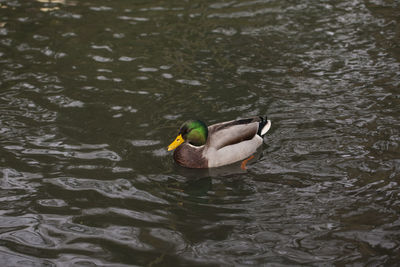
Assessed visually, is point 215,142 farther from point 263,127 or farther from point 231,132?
point 263,127

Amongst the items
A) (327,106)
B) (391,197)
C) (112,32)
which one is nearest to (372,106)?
(327,106)

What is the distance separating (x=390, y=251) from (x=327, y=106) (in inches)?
148

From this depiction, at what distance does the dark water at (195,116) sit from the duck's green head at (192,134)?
38 centimetres

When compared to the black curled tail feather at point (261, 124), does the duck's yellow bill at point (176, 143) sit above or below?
above

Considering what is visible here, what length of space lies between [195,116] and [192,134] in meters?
1.19

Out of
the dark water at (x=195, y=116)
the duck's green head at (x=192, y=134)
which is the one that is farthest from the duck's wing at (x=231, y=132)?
the dark water at (x=195, y=116)

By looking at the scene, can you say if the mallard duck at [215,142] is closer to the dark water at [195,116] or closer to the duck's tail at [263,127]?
the duck's tail at [263,127]

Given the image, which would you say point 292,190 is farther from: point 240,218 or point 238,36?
point 238,36

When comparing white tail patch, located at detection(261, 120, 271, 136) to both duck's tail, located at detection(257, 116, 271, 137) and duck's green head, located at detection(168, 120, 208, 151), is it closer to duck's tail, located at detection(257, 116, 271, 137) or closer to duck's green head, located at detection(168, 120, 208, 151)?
duck's tail, located at detection(257, 116, 271, 137)

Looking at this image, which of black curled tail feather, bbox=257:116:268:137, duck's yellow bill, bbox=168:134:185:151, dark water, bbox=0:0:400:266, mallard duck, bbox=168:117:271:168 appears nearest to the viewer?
dark water, bbox=0:0:400:266

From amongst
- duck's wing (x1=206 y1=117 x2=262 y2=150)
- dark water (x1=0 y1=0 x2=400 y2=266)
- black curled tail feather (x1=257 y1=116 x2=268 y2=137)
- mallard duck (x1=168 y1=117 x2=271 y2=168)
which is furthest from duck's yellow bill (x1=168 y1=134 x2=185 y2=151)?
black curled tail feather (x1=257 y1=116 x2=268 y2=137)

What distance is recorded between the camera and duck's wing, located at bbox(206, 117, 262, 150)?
788cm

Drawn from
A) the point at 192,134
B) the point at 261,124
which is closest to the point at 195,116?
the point at 192,134

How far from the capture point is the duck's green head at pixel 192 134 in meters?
7.72
